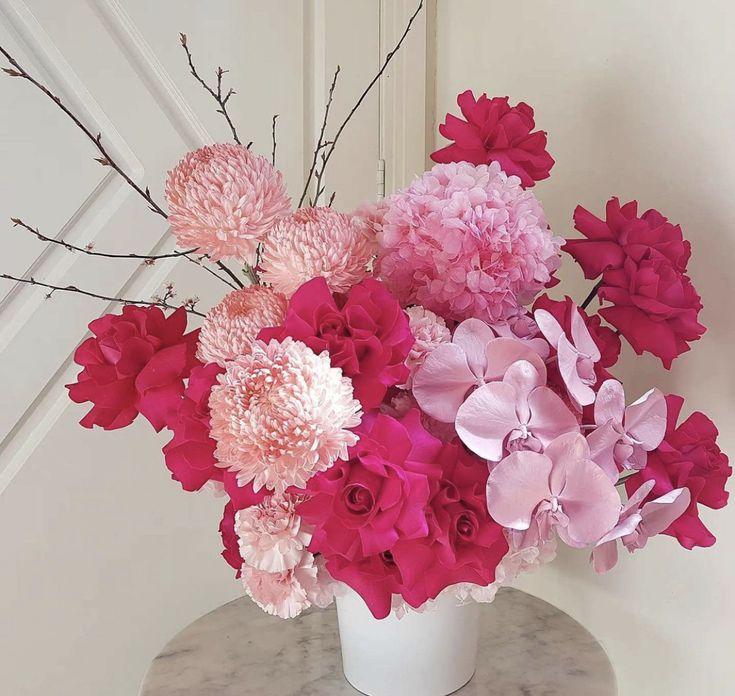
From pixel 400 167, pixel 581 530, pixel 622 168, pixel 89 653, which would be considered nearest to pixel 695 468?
pixel 581 530

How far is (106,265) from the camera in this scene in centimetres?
109

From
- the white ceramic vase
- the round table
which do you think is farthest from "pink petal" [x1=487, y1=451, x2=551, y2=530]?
the round table

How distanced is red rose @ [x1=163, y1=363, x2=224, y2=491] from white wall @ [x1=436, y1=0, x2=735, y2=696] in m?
0.55

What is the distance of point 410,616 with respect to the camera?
76 centimetres

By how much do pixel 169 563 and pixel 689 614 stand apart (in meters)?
0.75

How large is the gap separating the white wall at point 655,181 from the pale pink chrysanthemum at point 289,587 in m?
0.47

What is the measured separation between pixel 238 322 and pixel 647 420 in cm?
36

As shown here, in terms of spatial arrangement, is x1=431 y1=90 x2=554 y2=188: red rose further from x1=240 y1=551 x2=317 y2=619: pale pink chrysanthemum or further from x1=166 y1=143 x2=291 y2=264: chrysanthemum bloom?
x1=240 y1=551 x2=317 y2=619: pale pink chrysanthemum

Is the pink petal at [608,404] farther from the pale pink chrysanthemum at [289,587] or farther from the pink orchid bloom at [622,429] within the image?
the pale pink chrysanthemum at [289,587]

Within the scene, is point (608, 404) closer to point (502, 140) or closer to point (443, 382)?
point (443, 382)

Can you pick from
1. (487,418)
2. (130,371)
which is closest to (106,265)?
(130,371)

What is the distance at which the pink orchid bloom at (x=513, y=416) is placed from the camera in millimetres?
594

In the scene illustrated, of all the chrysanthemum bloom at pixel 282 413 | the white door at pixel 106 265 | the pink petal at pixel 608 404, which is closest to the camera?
the chrysanthemum bloom at pixel 282 413

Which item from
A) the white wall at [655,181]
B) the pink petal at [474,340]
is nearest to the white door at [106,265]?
the white wall at [655,181]
